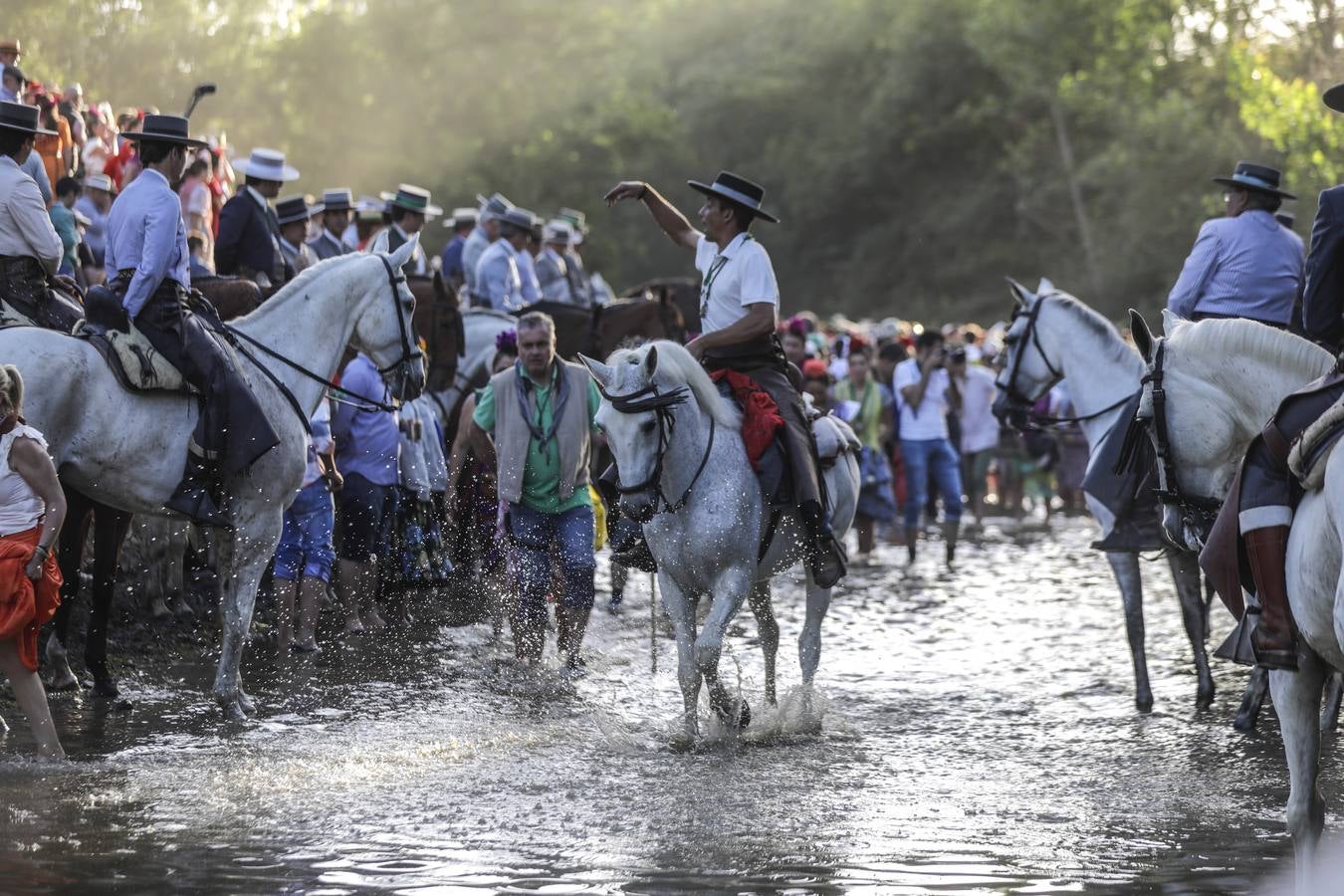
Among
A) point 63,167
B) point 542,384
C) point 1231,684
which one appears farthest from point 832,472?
point 63,167

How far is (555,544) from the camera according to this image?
40.2ft

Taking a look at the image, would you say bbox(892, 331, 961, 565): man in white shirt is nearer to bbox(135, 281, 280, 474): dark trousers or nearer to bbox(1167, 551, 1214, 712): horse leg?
bbox(1167, 551, 1214, 712): horse leg

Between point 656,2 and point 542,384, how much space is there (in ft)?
273

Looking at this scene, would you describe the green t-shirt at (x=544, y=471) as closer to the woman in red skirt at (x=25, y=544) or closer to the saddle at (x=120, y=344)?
the saddle at (x=120, y=344)

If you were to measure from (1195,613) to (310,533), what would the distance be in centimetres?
566

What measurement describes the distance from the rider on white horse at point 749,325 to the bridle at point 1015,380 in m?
2.22

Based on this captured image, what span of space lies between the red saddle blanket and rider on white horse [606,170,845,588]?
0.29 feet

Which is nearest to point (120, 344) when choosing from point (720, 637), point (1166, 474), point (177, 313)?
point (177, 313)

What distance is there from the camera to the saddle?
33.2 feet

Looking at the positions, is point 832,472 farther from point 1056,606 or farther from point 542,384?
point 1056,606

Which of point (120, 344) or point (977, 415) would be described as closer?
point (120, 344)

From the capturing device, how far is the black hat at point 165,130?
10.2 meters

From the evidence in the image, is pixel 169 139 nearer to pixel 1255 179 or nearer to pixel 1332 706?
pixel 1255 179

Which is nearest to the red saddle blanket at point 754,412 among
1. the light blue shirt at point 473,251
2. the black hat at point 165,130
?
the black hat at point 165,130
